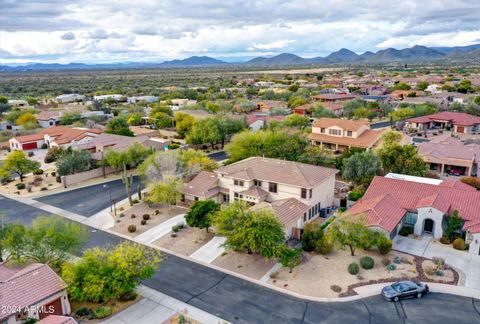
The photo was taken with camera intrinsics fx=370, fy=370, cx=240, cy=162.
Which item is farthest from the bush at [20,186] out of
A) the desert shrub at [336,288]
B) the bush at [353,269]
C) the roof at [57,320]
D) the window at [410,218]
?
the window at [410,218]

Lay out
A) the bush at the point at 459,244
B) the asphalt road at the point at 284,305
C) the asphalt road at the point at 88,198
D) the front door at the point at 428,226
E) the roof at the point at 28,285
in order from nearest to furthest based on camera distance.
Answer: the roof at the point at 28,285, the asphalt road at the point at 284,305, the bush at the point at 459,244, the front door at the point at 428,226, the asphalt road at the point at 88,198

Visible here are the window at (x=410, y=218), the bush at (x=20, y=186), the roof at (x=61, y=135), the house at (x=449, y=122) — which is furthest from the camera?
the house at (x=449, y=122)

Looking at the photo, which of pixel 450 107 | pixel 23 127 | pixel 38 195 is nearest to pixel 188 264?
pixel 38 195

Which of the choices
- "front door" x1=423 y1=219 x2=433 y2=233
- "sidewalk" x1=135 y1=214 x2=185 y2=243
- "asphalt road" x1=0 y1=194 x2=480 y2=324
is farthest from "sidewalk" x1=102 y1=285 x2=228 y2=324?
"front door" x1=423 y1=219 x2=433 y2=233

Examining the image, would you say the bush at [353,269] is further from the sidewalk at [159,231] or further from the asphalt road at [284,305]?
the sidewalk at [159,231]

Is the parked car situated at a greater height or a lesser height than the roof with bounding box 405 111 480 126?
lesser

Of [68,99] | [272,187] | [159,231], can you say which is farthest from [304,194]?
[68,99]

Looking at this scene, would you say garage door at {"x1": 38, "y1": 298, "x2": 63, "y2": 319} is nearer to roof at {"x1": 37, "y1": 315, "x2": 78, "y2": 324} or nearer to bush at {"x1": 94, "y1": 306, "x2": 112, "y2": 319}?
roof at {"x1": 37, "y1": 315, "x2": 78, "y2": 324}

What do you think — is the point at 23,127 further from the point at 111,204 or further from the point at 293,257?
the point at 293,257
